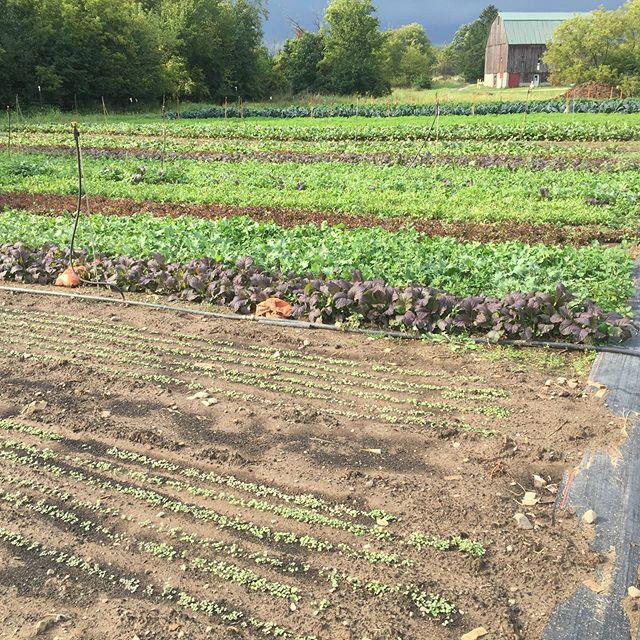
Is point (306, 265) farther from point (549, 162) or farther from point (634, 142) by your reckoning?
point (634, 142)

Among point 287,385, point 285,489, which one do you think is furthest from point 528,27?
point 285,489

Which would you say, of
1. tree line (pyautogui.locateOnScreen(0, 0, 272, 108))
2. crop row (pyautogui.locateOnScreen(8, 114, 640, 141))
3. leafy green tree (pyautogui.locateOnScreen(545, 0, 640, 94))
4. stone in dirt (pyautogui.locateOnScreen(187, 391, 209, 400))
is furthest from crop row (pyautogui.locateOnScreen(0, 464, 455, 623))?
leafy green tree (pyautogui.locateOnScreen(545, 0, 640, 94))

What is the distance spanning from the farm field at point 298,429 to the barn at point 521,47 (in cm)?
6617

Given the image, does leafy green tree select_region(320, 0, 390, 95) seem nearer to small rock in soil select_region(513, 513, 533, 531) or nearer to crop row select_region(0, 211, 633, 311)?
crop row select_region(0, 211, 633, 311)

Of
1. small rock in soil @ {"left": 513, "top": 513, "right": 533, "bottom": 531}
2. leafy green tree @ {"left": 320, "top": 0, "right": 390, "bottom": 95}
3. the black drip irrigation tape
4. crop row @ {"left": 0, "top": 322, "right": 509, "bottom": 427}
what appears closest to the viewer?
small rock in soil @ {"left": 513, "top": 513, "right": 533, "bottom": 531}

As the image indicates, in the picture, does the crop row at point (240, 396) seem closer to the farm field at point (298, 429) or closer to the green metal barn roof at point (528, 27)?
the farm field at point (298, 429)

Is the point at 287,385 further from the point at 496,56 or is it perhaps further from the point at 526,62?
the point at 496,56

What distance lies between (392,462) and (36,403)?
2.46 meters

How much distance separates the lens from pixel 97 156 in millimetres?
19219

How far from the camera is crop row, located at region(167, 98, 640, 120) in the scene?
35.0m

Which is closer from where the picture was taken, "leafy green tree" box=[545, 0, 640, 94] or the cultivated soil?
the cultivated soil

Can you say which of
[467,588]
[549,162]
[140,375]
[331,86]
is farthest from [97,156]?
[331,86]

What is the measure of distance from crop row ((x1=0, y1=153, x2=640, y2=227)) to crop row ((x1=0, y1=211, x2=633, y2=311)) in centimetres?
270

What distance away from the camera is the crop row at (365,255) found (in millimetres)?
6117
